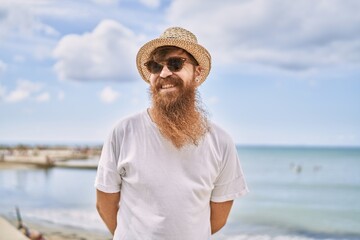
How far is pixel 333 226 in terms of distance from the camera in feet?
40.0

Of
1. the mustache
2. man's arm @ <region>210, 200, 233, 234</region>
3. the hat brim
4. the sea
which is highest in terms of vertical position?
the hat brim

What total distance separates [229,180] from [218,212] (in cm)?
16

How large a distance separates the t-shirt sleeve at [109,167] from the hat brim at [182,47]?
0.37m

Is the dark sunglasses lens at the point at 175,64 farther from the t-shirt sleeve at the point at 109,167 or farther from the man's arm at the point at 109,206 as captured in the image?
the man's arm at the point at 109,206

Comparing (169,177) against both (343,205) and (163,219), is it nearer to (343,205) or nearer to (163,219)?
(163,219)

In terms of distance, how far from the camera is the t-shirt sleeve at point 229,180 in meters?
1.88

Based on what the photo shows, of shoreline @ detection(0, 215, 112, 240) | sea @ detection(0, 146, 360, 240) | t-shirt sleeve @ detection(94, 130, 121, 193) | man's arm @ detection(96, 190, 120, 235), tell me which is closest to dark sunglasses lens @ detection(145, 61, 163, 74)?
t-shirt sleeve @ detection(94, 130, 121, 193)

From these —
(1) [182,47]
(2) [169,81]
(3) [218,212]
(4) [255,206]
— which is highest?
(1) [182,47]

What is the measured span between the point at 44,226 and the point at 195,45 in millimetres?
8172

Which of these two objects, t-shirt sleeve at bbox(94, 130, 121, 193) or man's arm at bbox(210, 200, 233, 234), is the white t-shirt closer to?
t-shirt sleeve at bbox(94, 130, 121, 193)

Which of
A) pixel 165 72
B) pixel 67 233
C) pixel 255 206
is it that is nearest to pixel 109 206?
pixel 165 72

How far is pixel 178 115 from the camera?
1895 millimetres

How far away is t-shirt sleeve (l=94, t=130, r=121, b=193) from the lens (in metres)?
1.78

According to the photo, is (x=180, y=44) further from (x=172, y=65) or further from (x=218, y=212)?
(x=218, y=212)
